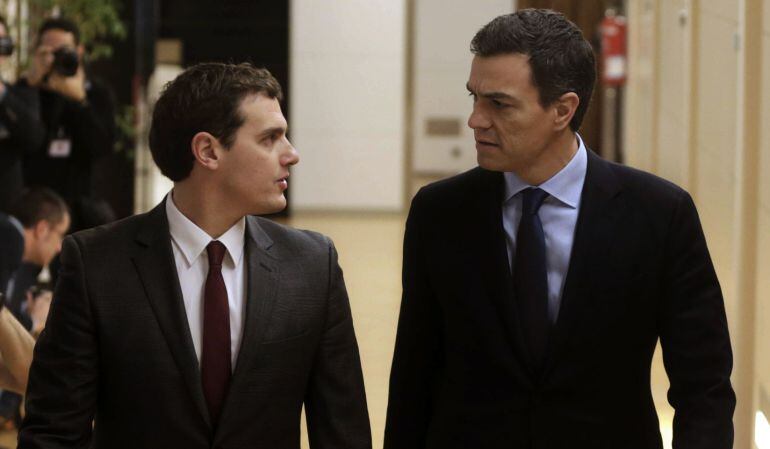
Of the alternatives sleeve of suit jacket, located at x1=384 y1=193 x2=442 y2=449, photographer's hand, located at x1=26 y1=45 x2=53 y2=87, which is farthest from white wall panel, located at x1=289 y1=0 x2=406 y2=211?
sleeve of suit jacket, located at x1=384 y1=193 x2=442 y2=449

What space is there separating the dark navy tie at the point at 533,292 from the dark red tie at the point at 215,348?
1.83 feet

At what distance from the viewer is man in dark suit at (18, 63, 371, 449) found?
9.17 feet

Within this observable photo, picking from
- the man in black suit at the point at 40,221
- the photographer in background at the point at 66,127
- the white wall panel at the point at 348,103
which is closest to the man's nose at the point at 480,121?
the man in black suit at the point at 40,221

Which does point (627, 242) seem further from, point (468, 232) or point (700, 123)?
point (700, 123)

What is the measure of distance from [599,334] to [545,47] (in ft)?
1.81

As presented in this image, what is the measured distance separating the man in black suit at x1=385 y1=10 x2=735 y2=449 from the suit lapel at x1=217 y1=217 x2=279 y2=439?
35 centimetres

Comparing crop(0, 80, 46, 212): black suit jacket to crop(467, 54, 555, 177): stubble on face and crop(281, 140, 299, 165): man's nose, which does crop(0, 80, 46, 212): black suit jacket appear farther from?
crop(467, 54, 555, 177): stubble on face

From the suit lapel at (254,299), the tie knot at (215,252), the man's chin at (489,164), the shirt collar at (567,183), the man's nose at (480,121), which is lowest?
the suit lapel at (254,299)

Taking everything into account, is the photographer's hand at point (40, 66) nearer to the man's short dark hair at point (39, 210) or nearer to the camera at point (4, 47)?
the camera at point (4, 47)

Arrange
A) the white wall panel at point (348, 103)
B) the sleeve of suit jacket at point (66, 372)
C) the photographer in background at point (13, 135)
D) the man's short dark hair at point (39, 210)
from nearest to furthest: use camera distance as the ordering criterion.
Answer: the sleeve of suit jacket at point (66, 372) < the man's short dark hair at point (39, 210) < the photographer in background at point (13, 135) < the white wall panel at point (348, 103)

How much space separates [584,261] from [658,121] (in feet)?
32.8

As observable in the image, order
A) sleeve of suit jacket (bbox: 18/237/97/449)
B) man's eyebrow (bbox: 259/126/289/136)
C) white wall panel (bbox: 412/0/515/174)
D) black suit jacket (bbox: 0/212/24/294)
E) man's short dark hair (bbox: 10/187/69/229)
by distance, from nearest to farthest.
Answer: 1. sleeve of suit jacket (bbox: 18/237/97/449)
2. man's eyebrow (bbox: 259/126/289/136)
3. black suit jacket (bbox: 0/212/24/294)
4. man's short dark hair (bbox: 10/187/69/229)
5. white wall panel (bbox: 412/0/515/174)

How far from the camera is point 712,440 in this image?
2893mm

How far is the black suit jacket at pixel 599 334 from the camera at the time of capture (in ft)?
9.51
